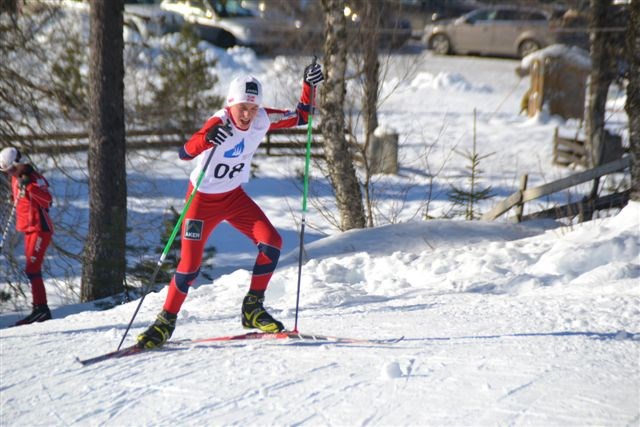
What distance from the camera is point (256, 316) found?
602cm

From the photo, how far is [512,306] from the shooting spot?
20.6 feet

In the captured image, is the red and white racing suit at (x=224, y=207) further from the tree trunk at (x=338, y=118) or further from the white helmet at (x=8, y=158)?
the tree trunk at (x=338, y=118)

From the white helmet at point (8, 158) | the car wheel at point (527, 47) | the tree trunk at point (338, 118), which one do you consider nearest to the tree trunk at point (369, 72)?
the tree trunk at point (338, 118)

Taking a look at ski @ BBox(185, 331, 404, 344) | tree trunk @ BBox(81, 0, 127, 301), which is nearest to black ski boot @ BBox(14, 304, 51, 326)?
tree trunk @ BBox(81, 0, 127, 301)

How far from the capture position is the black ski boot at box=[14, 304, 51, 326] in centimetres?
845

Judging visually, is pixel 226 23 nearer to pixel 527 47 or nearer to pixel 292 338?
pixel 527 47

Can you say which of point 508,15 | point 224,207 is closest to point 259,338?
point 224,207

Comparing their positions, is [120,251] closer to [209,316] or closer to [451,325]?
[209,316]

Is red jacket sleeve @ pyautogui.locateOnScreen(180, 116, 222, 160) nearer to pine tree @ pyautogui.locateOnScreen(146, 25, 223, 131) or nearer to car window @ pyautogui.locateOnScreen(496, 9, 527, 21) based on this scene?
pine tree @ pyautogui.locateOnScreen(146, 25, 223, 131)

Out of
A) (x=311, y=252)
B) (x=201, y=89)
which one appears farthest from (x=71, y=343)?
(x=201, y=89)

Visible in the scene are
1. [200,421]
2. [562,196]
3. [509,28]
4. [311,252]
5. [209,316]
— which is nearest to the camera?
[200,421]

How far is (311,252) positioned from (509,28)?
20334 mm

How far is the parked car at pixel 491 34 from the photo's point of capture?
26266mm

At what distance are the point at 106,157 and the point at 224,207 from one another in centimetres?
417
